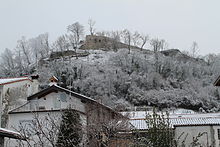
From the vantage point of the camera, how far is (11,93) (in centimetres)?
2578

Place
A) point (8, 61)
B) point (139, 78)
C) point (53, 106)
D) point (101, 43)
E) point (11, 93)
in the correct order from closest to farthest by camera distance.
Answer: point (53, 106) < point (11, 93) < point (139, 78) < point (8, 61) < point (101, 43)

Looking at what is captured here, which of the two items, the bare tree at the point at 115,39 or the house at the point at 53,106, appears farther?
the bare tree at the point at 115,39

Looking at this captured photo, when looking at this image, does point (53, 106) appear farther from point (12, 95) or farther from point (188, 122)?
point (188, 122)

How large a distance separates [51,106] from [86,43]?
6445 centimetres

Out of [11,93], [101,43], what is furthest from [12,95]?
[101,43]

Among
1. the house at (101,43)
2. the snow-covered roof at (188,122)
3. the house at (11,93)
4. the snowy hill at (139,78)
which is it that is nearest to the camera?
the snow-covered roof at (188,122)

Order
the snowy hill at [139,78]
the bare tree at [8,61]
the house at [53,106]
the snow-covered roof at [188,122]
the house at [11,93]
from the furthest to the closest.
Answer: the bare tree at [8,61], the snowy hill at [139,78], the house at [11,93], the snow-covered roof at [188,122], the house at [53,106]

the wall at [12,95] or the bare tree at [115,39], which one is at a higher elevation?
the bare tree at [115,39]

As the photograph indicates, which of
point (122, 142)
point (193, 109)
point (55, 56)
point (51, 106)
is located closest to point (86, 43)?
point (55, 56)

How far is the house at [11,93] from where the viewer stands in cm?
2472

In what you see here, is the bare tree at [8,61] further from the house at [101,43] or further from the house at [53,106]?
the house at [53,106]

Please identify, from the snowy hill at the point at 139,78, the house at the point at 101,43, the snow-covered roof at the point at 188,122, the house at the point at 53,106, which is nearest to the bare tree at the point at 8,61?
the snowy hill at the point at 139,78

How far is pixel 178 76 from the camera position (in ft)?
228

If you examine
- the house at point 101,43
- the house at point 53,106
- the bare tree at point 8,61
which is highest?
the house at point 101,43
